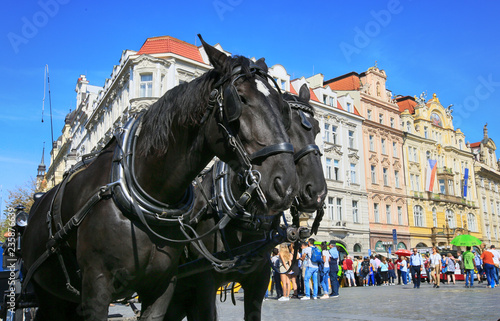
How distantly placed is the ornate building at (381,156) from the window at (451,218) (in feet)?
25.9

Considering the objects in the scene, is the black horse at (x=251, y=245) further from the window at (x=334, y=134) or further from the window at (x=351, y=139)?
the window at (x=351, y=139)

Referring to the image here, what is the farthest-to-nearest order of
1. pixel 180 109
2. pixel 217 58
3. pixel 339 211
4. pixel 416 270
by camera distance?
1. pixel 339 211
2. pixel 416 270
3. pixel 180 109
4. pixel 217 58

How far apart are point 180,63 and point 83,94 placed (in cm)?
2789

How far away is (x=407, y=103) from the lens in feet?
174

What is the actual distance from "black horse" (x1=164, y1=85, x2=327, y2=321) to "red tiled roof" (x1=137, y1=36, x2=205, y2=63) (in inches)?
1057

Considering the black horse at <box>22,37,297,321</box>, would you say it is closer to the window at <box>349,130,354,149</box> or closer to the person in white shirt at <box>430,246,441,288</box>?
the person in white shirt at <box>430,246,441,288</box>

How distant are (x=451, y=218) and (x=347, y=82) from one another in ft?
65.0

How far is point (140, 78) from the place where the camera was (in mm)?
29234

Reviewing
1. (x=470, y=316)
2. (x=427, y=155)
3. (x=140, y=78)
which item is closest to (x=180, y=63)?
(x=140, y=78)

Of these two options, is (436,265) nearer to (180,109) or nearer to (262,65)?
(262,65)

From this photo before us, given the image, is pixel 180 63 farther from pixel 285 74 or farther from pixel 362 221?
pixel 362 221

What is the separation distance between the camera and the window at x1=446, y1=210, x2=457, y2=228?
49.2 meters

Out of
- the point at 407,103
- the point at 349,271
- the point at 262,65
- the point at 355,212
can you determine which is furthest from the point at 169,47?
the point at 407,103

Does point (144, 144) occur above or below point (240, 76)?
below
